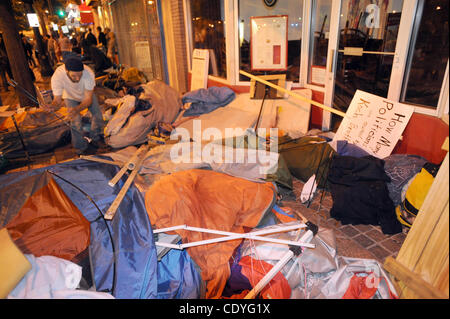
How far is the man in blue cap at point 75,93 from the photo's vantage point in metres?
4.42

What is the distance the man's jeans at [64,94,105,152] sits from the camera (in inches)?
183

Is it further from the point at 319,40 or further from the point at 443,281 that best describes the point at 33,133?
the point at 443,281

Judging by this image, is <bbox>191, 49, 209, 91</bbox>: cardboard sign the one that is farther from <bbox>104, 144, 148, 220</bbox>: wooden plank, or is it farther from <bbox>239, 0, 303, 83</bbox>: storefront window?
<bbox>104, 144, 148, 220</bbox>: wooden plank

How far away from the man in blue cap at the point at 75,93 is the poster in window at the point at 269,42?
2.80 metres

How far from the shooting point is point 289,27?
468 centimetres

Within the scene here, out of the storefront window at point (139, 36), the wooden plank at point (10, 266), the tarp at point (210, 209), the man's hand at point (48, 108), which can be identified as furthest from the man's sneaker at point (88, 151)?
the storefront window at point (139, 36)

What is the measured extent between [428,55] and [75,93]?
15.9 ft

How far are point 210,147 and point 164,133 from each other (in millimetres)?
1634

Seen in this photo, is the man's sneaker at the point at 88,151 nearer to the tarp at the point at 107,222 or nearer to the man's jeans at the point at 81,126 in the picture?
the man's jeans at the point at 81,126

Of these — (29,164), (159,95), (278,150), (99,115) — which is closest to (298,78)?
(278,150)

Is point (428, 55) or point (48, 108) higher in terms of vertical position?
point (428, 55)

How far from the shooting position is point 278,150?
359 centimetres

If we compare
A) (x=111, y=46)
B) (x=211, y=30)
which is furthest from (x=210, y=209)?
(x=111, y=46)
